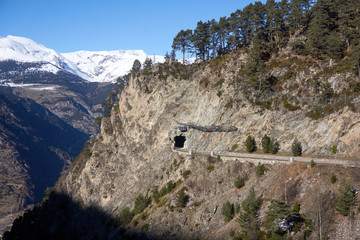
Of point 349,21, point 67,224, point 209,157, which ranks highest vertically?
point 349,21

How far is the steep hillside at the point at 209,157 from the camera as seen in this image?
44.5 metres

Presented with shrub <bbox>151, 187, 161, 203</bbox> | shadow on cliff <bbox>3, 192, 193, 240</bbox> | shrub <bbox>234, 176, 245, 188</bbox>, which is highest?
shrub <bbox>234, 176, 245, 188</bbox>

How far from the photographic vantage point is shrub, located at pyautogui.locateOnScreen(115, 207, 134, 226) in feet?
223

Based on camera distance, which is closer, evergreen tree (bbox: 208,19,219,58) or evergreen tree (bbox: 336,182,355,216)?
evergreen tree (bbox: 336,182,355,216)

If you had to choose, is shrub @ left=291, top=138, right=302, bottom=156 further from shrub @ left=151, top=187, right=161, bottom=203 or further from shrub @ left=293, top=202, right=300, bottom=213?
shrub @ left=151, top=187, right=161, bottom=203

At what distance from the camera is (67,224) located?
94812mm

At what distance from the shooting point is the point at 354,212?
3794 centimetres

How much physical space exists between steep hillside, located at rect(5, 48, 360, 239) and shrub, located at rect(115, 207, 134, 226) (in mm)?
216

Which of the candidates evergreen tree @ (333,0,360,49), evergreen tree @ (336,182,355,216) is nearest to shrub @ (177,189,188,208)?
evergreen tree @ (336,182,355,216)

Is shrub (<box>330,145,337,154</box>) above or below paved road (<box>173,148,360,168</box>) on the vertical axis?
above

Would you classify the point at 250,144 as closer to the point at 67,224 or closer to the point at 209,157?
the point at 209,157

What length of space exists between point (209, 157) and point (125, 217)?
74.0ft

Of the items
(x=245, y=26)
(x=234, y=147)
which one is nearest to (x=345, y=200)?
(x=234, y=147)

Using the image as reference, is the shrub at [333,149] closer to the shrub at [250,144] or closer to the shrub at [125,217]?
the shrub at [250,144]
